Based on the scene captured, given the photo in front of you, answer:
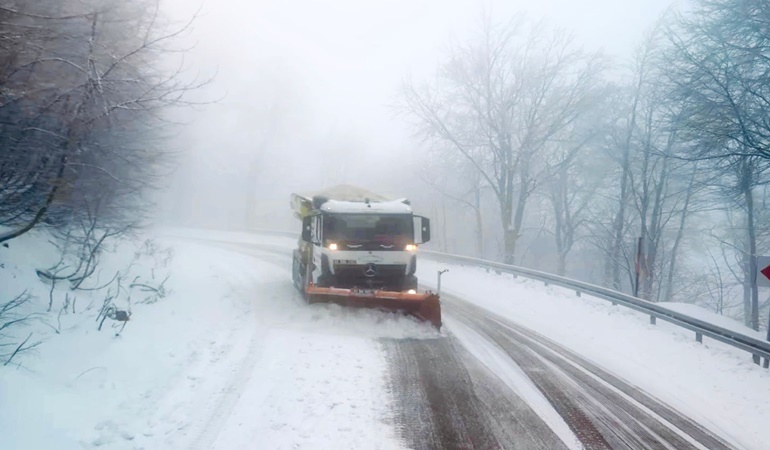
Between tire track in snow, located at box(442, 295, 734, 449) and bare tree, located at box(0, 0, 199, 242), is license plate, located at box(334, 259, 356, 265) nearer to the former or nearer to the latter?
tire track in snow, located at box(442, 295, 734, 449)

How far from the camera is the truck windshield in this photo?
11.7 meters

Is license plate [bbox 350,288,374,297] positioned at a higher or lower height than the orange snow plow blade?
higher

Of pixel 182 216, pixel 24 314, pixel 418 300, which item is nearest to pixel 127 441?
pixel 24 314

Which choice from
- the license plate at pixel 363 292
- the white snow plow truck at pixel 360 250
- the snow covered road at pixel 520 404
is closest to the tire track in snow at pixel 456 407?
the snow covered road at pixel 520 404

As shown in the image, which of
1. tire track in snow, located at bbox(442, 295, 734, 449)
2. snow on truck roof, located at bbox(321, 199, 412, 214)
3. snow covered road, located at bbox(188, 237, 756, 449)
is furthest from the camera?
snow on truck roof, located at bbox(321, 199, 412, 214)

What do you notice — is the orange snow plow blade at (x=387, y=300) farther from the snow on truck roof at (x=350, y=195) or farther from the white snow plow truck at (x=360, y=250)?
the snow on truck roof at (x=350, y=195)

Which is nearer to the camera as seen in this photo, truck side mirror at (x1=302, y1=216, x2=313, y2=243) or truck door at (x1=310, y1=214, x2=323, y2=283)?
truck door at (x1=310, y1=214, x2=323, y2=283)

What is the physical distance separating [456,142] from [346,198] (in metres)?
11.7

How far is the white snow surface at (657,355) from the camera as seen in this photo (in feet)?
23.2

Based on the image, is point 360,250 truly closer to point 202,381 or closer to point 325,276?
point 325,276

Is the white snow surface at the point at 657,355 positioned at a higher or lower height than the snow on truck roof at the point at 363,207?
lower

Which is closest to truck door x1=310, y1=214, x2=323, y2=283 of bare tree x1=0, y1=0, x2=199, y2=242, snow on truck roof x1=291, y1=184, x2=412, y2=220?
snow on truck roof x1=291, y1=184, x2=412, y2=220

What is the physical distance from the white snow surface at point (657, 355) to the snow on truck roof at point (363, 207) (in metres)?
2.96

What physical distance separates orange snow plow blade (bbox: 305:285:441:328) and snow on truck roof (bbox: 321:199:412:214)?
2.10 metres
